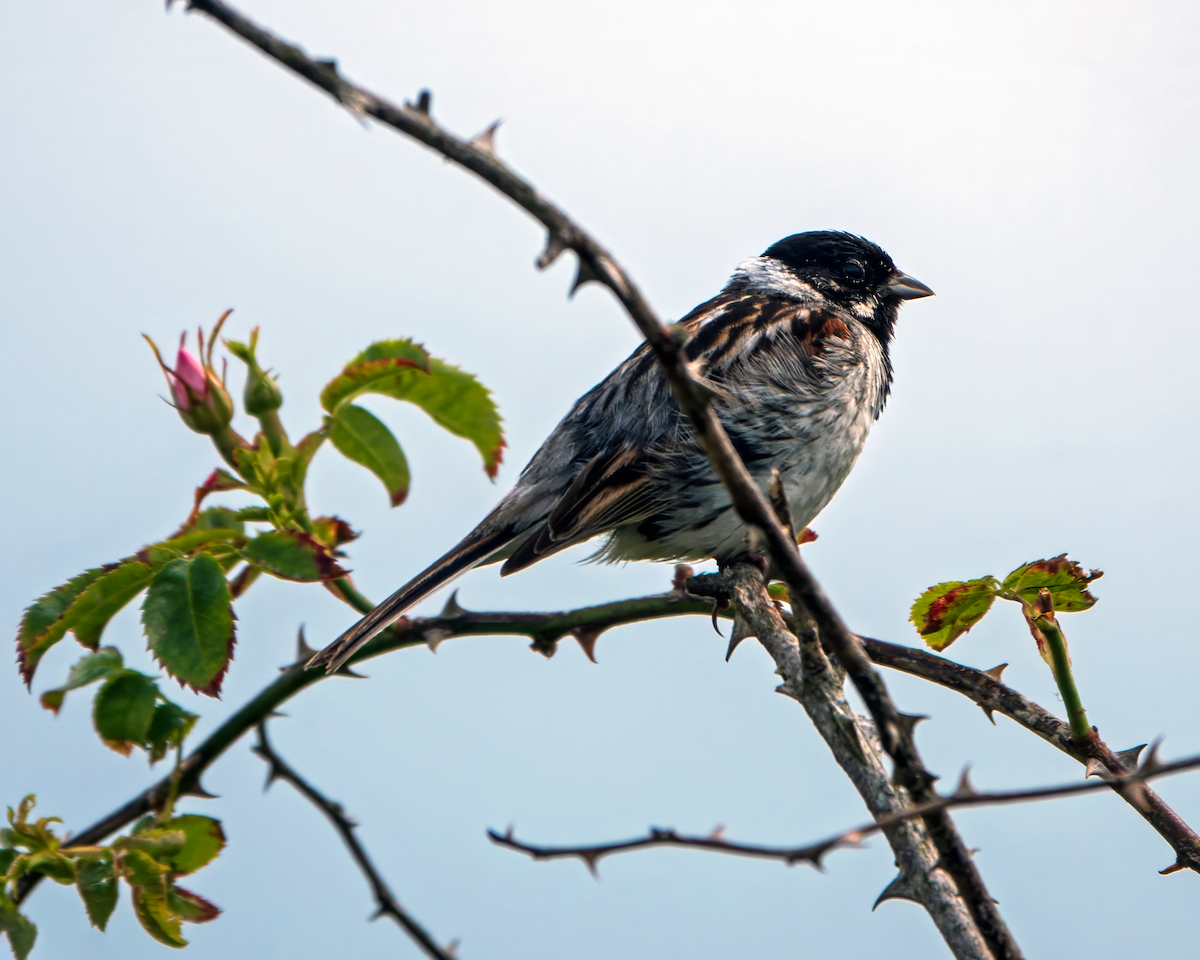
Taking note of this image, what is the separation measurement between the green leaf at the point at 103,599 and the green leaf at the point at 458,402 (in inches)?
17.8

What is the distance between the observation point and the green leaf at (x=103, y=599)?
1.69 meters

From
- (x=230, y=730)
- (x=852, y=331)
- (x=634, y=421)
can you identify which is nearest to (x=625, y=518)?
(x=634, y=421)

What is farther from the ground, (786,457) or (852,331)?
(852,331)

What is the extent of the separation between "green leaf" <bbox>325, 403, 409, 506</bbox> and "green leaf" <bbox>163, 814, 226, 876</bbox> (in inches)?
22.0

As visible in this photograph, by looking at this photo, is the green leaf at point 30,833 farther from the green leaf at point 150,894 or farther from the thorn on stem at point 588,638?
the thorn on stem at point 588,638

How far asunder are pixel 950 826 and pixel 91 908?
1.17 m

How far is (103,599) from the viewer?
1710mm

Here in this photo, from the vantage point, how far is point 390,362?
182 centimetres

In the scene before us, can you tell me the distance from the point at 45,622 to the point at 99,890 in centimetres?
42

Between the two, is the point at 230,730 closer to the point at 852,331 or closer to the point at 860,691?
the point at 860,691

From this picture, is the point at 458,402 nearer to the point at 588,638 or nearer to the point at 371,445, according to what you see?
the point at 371,445

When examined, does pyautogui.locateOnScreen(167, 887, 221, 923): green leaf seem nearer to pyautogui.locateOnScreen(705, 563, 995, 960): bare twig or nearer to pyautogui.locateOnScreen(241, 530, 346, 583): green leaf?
pyautogui.locateOnScreen(241, 530, 346, 583): green leaf

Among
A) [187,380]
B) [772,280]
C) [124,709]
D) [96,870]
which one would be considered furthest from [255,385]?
[772,280]

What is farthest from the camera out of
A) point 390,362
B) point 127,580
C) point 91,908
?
point 390,362
